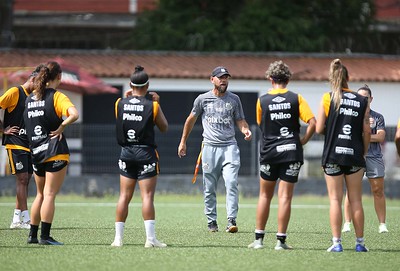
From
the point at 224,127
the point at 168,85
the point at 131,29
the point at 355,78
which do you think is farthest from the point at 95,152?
the point at 131,29

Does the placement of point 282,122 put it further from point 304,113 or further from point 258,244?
point 258,244

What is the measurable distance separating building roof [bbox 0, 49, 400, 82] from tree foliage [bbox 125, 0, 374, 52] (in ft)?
10.4

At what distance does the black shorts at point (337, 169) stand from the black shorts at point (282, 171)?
0.32 metres

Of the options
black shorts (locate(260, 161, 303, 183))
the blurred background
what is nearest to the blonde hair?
black shorts (locate(260, 161, 303, 183))

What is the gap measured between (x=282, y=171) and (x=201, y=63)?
17068mm

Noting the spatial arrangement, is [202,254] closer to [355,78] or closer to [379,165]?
[379,165]

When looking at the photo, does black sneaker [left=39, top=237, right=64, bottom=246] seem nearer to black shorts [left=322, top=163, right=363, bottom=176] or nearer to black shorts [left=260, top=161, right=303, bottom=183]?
black shorts [left=260, top=161, right=303, bottom=183]

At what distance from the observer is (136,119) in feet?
36.3

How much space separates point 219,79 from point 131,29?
25.6 m

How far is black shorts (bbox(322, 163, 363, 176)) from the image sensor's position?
1088 centimetres

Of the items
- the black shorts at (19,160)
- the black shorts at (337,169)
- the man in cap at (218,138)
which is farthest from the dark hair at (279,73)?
the black shorts at (19,160)

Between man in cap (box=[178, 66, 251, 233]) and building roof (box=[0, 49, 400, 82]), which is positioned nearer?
man in cap (box=[178, 66, 251, 233])

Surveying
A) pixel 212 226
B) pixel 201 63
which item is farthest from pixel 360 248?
pixel 201 63

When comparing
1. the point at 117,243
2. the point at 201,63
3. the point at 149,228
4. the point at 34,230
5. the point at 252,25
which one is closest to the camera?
the point at 149,228
